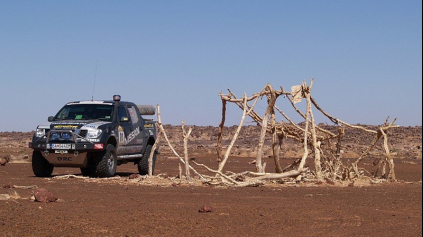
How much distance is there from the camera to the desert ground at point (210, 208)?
10680mm

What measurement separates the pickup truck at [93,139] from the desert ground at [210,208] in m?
0.94

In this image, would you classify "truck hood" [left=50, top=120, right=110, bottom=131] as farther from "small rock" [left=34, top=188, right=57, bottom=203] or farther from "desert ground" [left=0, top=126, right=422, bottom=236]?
"small rock" [left=34, top=188, right=57, bottom=203]

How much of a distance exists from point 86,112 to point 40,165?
6.26 feet

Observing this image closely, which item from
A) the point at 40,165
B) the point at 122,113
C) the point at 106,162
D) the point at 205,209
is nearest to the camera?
the point at 205,209

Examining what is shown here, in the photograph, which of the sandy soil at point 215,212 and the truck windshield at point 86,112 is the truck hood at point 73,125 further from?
the sandy soil at point 215,212

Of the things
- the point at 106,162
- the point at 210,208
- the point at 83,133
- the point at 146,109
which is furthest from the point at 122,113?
the point at 210,208

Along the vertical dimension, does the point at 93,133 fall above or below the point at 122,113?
below

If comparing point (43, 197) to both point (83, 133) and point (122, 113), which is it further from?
point (122, 113)

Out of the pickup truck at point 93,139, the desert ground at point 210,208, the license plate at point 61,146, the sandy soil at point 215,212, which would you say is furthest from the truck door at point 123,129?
the sandy soil at point 215,212

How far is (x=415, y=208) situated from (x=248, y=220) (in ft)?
11.4

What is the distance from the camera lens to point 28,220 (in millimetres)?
11008

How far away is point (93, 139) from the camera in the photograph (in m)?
19.3

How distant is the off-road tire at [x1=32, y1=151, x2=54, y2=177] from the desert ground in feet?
5.40

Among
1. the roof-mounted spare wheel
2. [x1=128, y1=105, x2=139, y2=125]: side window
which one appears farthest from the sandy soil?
the roof-mounted spare wheel
